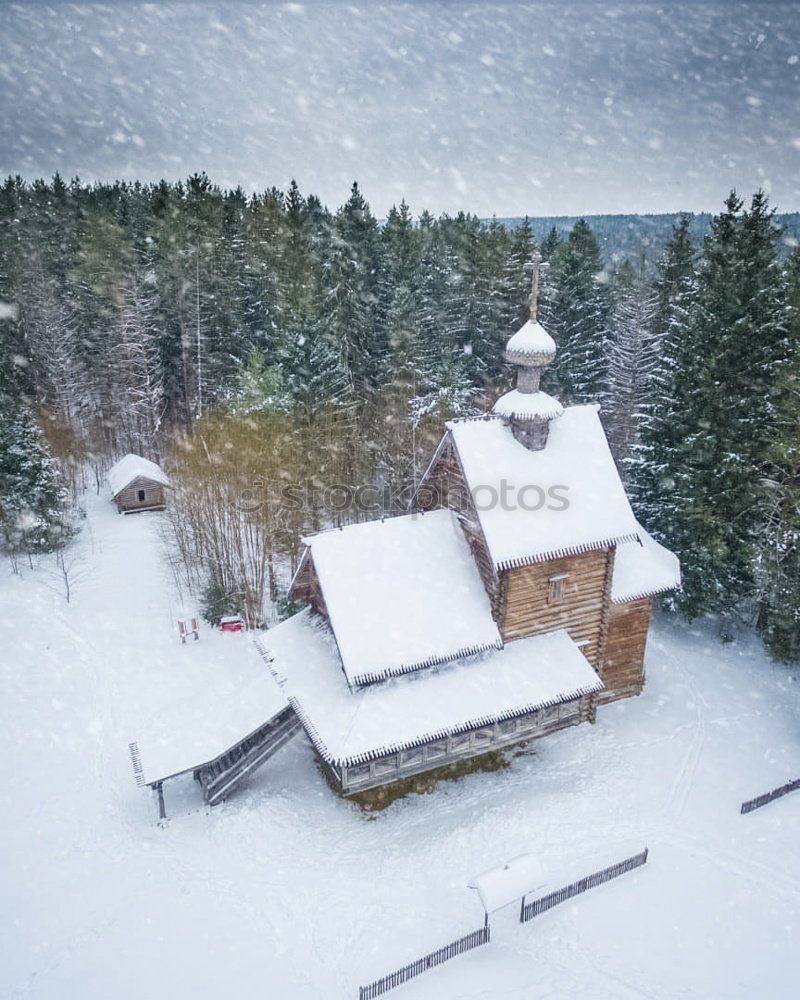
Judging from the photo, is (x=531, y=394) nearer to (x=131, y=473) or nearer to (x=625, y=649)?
(x=625, y=649)

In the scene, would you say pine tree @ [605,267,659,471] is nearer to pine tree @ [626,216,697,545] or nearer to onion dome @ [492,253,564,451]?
pine tree @ [626,216,697,545]

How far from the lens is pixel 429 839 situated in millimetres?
17047

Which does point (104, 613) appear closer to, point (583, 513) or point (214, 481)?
point (214, 481)

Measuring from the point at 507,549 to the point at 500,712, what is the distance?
14.1 feet

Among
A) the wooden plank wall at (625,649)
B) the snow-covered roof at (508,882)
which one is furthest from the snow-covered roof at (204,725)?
the wooden plank wall at (625,649)

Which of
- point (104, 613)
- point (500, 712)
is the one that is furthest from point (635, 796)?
point (104, 613)

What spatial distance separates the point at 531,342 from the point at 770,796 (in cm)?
1391

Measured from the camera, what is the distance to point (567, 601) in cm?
1995

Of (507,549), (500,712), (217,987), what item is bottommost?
(217,987)

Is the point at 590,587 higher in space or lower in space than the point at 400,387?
lower

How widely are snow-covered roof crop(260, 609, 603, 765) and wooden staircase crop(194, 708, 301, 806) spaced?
1.25 m

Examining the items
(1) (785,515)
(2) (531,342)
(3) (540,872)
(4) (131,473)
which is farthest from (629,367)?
(3) (540,872)

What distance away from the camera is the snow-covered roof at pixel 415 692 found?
16516mm

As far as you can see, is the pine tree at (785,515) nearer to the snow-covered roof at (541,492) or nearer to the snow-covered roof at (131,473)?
the snow-covered roof at (541,492)
